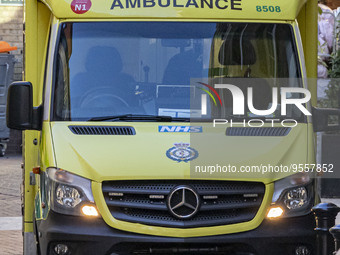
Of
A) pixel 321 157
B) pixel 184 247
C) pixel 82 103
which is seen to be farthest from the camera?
pixel 321 157

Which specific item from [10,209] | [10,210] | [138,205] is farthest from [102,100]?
[10,209]

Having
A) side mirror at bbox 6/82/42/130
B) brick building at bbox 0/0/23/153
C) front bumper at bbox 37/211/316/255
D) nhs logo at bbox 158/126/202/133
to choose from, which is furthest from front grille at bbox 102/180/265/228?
brick building at bbox 0/0/23/153

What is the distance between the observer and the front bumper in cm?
587

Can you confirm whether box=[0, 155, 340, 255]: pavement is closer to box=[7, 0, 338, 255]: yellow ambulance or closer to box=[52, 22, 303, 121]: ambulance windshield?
box=[7, 0, 338, 255]: yellow ambulance

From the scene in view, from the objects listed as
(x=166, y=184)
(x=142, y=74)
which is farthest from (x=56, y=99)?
(x=166, y=184)

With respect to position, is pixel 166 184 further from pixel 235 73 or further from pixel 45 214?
pixel 235 73

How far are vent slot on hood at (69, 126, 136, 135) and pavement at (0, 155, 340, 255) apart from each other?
3000 mm

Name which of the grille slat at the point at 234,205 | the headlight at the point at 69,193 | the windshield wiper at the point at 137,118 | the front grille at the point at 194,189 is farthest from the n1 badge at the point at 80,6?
the grille slat at the point at 234,205

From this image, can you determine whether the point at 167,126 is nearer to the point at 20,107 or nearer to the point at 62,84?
the point at 62,84

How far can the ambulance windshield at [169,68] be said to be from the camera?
663cm

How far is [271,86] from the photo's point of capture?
6.91 metres

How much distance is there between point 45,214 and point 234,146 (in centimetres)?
147

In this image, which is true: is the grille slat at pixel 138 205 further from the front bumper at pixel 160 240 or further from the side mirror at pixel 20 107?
the side mirror at pixel 20 107

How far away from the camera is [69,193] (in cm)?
599
